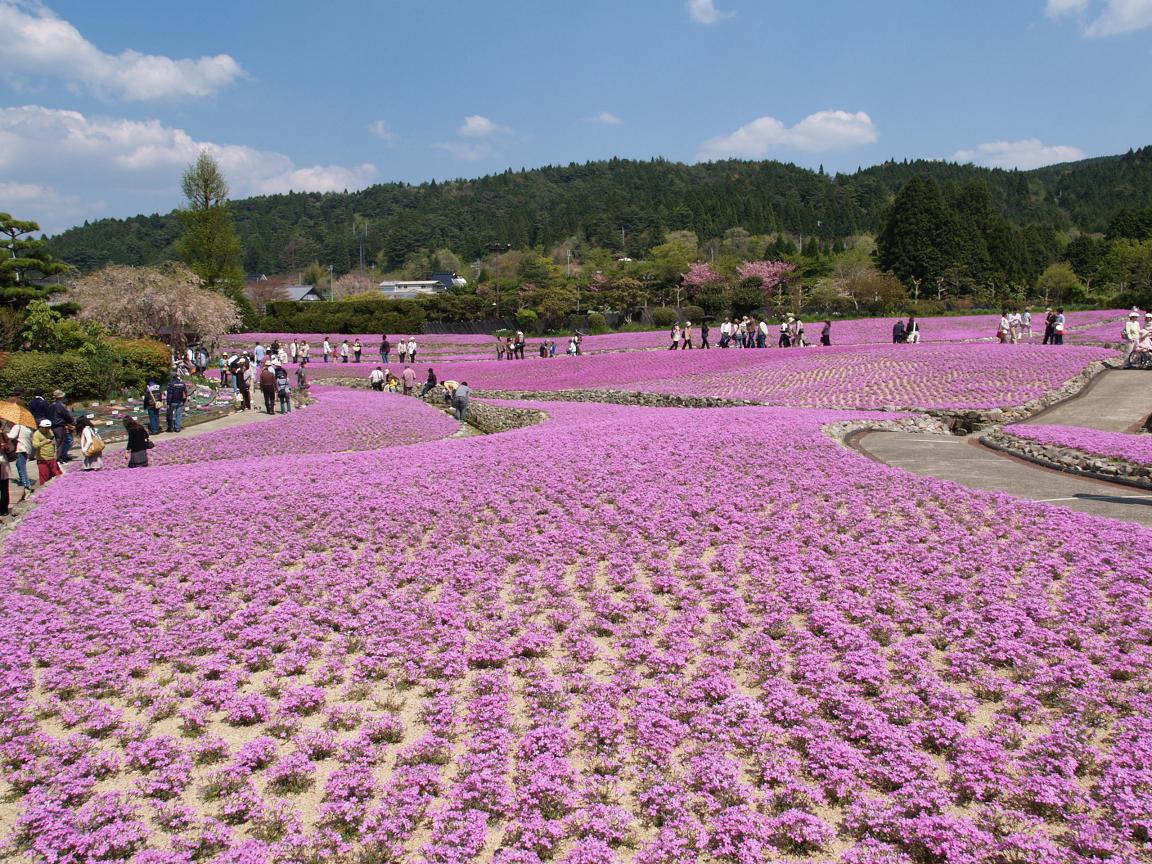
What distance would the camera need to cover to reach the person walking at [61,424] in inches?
816

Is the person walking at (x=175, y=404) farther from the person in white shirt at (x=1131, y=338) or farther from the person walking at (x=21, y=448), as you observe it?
the person in white shirt at (x=1131, y=338)

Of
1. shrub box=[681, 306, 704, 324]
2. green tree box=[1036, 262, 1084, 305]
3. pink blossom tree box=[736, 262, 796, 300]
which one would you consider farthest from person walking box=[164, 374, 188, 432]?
green tree box=[1036, 262, 1084, 305]

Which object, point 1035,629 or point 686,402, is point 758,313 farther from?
point 1035,629

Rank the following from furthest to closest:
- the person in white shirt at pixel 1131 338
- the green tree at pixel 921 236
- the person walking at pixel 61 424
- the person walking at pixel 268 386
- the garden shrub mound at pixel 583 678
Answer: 1. the green tree at pixel 921 236
2. the person walking at pixel 268 386
3. the person in white shirt at pixel 1131 338
4. the person walking at pixel 61 424
5. the garden shrub mound at pixel 583 678

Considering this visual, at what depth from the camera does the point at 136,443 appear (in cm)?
1961

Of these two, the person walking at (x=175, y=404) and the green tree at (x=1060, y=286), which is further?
the green tree at (x=1060, y=286)

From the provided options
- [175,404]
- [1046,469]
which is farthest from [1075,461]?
[175,404]

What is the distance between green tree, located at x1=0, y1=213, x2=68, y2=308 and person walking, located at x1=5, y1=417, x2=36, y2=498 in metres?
18.9

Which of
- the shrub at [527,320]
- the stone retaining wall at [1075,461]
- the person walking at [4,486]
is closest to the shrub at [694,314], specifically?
the shrub at [527,320]

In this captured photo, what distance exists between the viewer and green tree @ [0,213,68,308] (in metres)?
32.6

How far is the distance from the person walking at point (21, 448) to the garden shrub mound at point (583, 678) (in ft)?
13.1

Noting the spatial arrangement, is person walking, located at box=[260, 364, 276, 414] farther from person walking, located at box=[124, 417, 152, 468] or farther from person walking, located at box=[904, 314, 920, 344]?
person walking, located at box=[904, 314, 920, 344]

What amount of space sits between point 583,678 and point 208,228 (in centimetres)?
9432

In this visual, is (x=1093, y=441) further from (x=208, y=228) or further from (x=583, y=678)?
(x=208, y=228)
